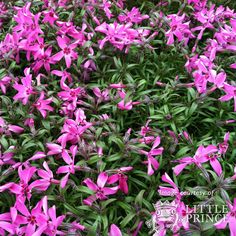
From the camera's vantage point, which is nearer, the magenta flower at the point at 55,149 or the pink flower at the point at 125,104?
the magenta flower at the point at 55,149

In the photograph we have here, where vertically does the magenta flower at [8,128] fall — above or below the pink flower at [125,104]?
below

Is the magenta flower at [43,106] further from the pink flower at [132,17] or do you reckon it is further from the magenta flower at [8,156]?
the pink flower at [132,17]

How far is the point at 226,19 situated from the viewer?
2887mm

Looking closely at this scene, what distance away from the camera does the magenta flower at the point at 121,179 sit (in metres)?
1.74

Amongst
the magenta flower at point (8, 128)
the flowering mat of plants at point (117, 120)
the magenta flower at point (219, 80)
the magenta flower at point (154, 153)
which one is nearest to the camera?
the flowering mat of plants at point (117, 120)

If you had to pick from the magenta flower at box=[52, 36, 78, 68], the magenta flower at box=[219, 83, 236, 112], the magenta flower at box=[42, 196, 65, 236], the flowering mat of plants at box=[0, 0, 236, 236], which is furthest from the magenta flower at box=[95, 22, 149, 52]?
the magenta flower at box=[42, 196, 65, 236]

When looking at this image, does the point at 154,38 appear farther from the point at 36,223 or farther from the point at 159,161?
the point at 36,223

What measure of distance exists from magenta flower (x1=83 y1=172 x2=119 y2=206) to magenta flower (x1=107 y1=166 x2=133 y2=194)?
28 millimetres

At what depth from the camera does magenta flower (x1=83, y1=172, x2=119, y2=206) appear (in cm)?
171

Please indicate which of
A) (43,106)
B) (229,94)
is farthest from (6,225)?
(229,94)

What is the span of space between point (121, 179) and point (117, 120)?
0.47 metres

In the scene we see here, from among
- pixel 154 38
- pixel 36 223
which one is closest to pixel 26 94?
pixel 36 223

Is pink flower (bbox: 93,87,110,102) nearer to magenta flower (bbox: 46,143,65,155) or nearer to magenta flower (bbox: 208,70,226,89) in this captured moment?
magenta flower (bbox: 46,143,65,155)

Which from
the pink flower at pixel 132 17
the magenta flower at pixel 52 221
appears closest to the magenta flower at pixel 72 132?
the magenta flower at pixel 52 221
